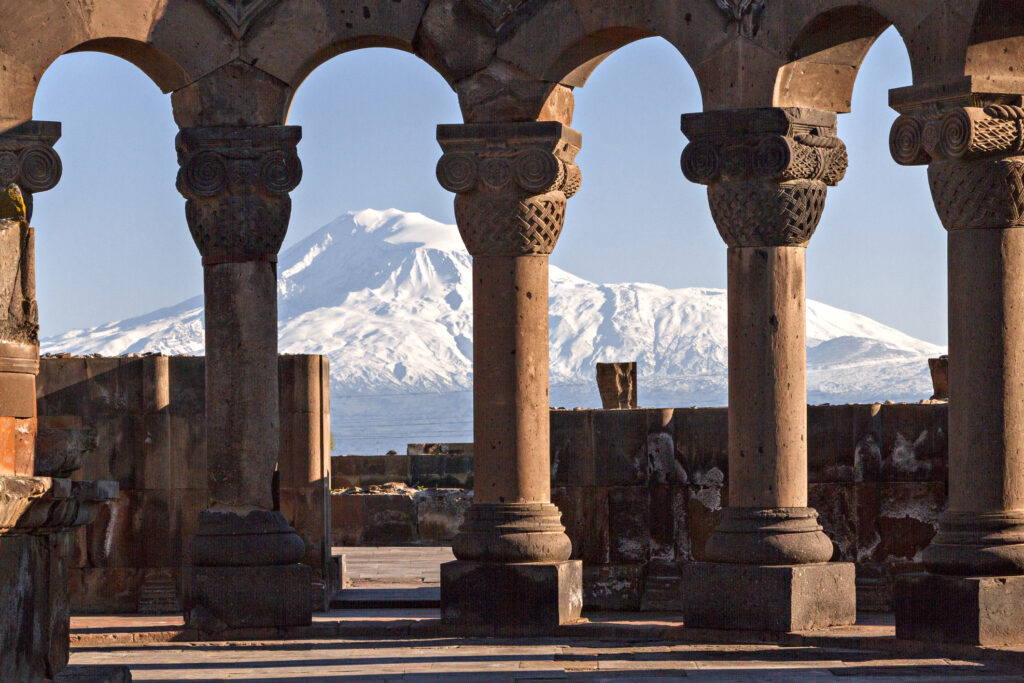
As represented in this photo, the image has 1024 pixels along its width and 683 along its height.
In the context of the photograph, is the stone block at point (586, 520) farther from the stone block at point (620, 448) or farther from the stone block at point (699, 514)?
the stone block at point (699, 514)

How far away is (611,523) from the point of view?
51.2 ft

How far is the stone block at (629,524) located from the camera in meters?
15.6

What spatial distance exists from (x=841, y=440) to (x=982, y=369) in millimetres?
2884

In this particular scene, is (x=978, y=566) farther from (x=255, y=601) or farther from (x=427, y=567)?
(x=427, y=567)

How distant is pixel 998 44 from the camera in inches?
495

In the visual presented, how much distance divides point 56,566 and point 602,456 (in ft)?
27.7

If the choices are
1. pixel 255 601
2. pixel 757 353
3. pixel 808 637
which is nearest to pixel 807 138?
pixel 757 353

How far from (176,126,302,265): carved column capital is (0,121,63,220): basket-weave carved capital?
1037 mm

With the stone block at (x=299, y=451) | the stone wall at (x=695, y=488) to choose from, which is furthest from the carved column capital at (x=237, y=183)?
the stone wall at (x=695, y=488)

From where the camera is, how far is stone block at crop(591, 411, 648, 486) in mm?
15570

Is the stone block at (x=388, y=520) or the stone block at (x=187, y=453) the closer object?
the stone block at (x=187, y=453)

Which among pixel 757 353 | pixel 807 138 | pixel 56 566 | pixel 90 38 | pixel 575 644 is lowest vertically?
pixel 575 644

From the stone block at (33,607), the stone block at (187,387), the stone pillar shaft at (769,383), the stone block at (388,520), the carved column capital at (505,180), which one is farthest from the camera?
the stone block at (388,520)

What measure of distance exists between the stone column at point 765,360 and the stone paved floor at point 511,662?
789 mm
